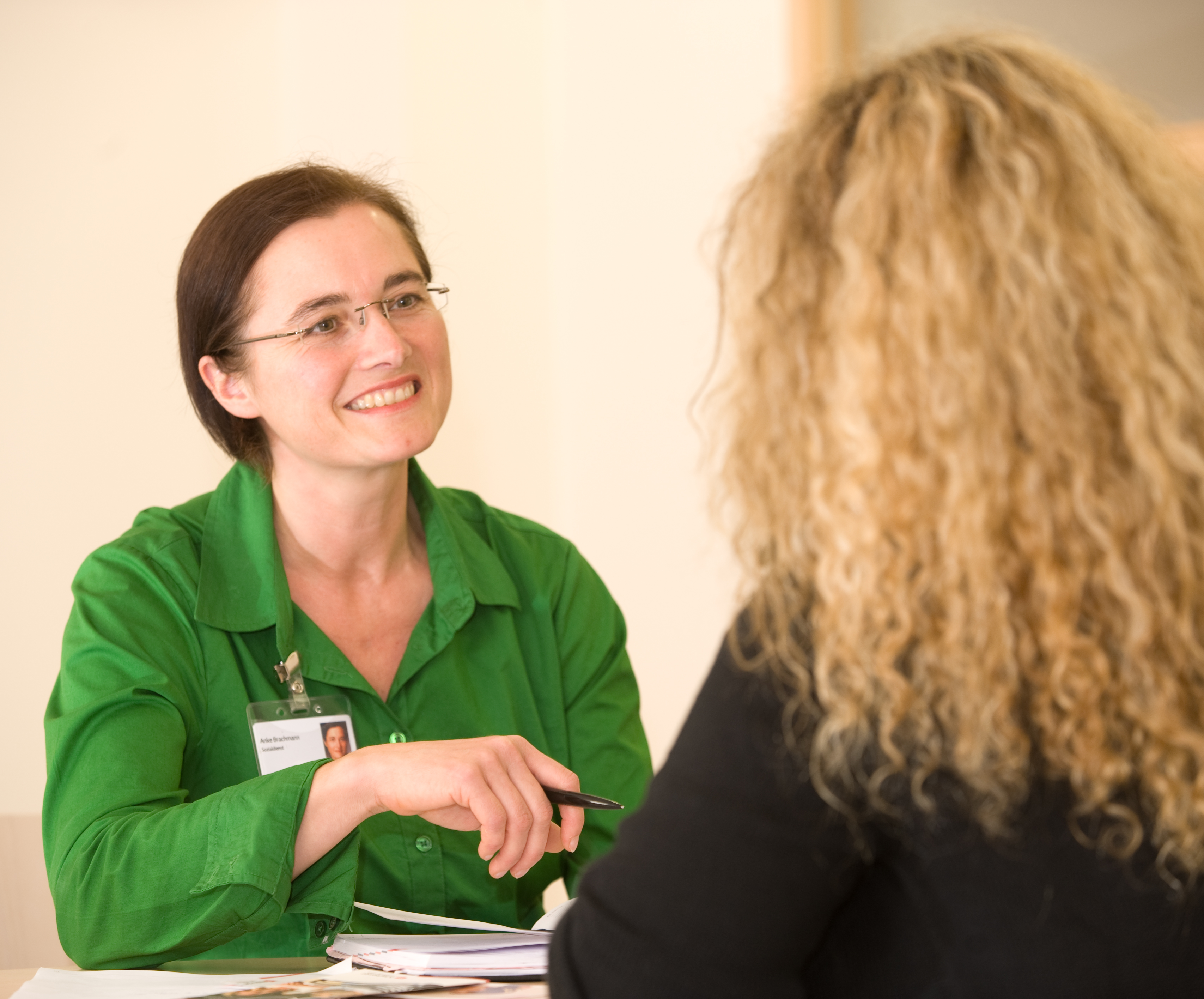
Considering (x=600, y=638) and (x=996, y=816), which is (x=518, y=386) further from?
(x=996, y=816)

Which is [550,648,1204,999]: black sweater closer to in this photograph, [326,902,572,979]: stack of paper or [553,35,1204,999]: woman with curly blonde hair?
[553,35,1204,999]: woman with curly blonde hair

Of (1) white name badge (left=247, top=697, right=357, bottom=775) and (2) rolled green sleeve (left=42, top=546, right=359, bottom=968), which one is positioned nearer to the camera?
(2) rolled green sleeve (left=42, top=546, right=359, bottom=968)

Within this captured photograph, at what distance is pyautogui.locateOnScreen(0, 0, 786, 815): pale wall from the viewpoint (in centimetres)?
293

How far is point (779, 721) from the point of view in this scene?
76cm

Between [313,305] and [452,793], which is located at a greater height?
[313,305]

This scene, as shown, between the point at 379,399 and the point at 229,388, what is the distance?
0.85 feet

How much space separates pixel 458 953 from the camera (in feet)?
3.77

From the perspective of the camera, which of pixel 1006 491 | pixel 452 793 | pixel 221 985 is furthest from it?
pixel 452 793

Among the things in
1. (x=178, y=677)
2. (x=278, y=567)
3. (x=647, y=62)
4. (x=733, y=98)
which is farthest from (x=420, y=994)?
(x=647, y=62)

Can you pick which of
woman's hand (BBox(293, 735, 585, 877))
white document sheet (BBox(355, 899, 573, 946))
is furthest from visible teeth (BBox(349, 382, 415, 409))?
white document sheet (BBox(355, 899, 573, 946))

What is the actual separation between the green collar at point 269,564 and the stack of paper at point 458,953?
0.53m

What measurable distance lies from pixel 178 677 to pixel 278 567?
0.22 meters

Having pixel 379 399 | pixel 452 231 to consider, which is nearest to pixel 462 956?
pixel 379 399

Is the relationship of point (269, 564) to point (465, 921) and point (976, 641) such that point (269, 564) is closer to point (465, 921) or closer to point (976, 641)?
point (465, 921)
